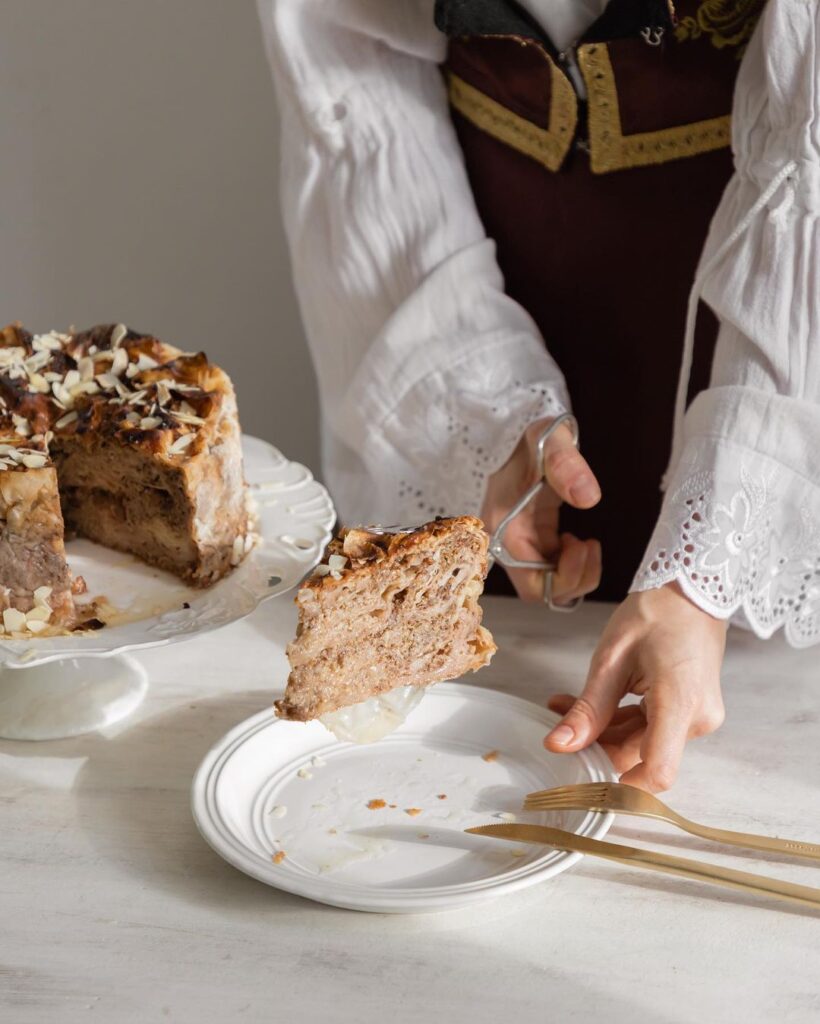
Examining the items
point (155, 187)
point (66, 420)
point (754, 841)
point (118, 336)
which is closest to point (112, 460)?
point (66, 420)

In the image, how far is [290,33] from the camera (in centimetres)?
133

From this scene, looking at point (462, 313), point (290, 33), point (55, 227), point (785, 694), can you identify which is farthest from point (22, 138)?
point (785, 694)

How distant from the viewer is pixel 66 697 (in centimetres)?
112

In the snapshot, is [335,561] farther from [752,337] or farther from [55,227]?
[55,227]

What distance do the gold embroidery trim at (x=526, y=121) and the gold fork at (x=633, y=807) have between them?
742mm

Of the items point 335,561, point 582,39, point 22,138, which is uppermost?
point 582,39

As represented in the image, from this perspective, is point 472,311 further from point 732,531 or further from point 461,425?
point 732,531

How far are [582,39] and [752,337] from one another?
0.38 metres

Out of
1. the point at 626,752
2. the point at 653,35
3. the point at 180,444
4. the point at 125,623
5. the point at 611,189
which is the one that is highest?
the point at 653,35

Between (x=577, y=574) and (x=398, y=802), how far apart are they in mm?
414

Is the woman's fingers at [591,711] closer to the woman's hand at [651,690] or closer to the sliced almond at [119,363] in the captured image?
the woman's hand at [651,690]

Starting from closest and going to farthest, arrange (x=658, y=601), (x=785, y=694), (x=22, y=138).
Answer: (x=658, y=601) < (x=785, y=694) < (x=22, y=138)

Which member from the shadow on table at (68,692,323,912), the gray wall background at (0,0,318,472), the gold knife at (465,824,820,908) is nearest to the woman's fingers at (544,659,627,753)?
the gold knife at (465,824,820,908)

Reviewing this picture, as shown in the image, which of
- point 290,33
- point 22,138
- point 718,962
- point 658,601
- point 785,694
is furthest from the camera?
point 22,138
